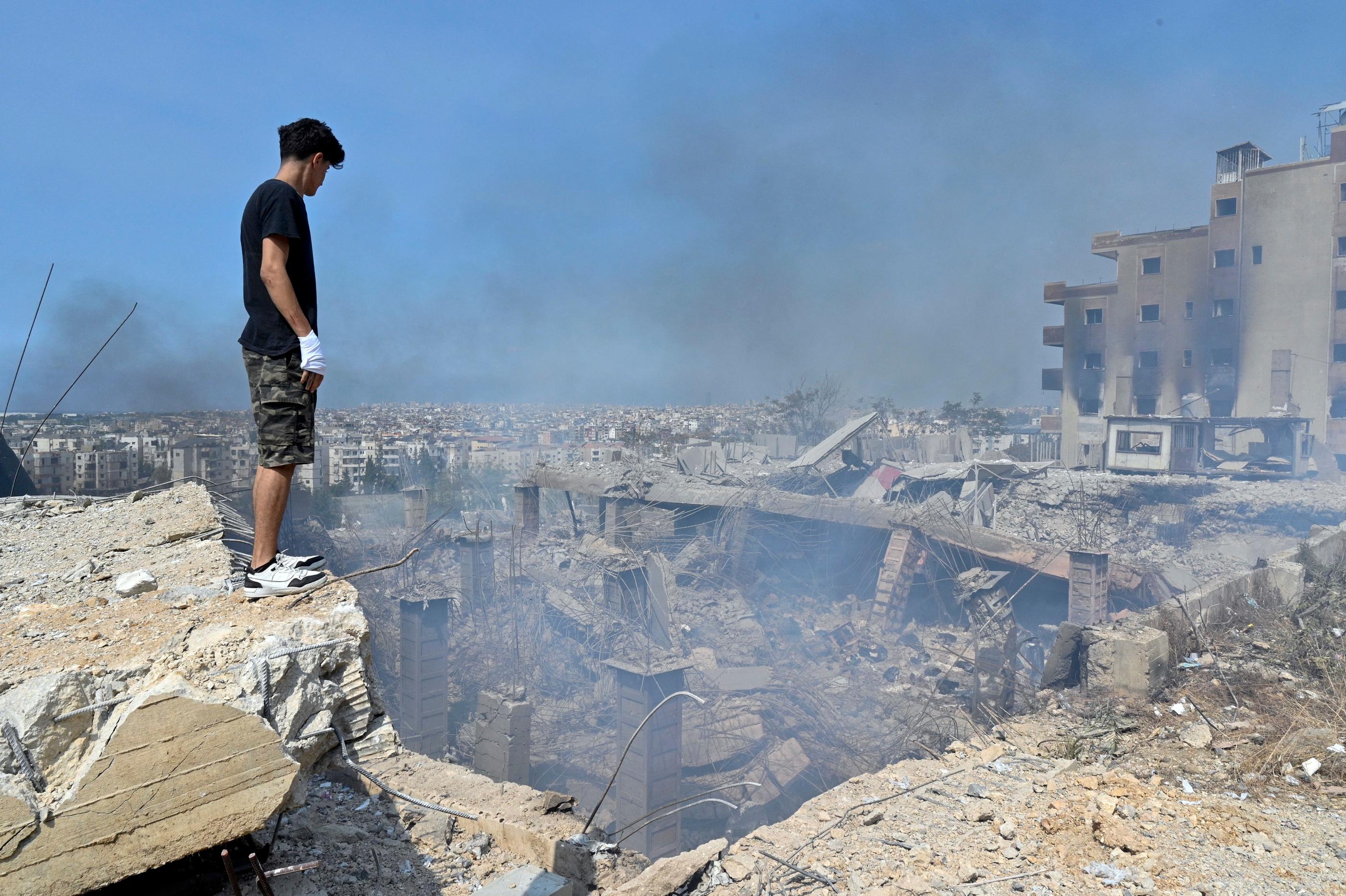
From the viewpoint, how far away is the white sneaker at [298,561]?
230cm

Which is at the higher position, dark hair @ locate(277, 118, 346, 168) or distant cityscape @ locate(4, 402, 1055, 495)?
dark hair @ locate(277, 118, 346, 168)

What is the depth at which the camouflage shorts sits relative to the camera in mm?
2244

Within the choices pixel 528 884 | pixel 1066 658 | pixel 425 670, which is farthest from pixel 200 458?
pixel 528 884

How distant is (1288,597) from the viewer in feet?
27.7

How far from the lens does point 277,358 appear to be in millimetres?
2246

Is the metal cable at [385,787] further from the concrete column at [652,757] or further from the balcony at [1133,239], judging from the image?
the balcony at [1133,239]

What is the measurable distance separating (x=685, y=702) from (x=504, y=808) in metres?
6.97

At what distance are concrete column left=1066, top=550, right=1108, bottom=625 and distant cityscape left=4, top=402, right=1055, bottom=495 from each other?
9.97 meters

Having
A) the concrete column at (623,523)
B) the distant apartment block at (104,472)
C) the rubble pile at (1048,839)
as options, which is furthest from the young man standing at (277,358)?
the concrete column at (623,523)

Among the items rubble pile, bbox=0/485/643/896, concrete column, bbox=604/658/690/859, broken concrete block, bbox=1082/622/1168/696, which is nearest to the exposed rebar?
rubble pile, bbox=0/485/643/896

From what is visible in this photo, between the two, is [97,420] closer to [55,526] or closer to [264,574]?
[55,526]

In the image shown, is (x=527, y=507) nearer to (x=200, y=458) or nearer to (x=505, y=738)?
(x=200, y=458)

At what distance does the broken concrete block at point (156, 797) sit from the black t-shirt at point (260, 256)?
1.03m

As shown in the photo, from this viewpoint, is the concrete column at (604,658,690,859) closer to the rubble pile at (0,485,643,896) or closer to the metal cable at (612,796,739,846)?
the metal cable at (612,796,739,846)
